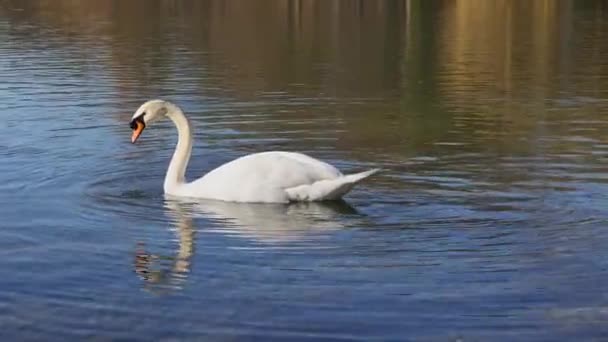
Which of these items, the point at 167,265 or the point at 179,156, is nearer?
the point at 167,265

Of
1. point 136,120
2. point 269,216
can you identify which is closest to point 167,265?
point 269,216

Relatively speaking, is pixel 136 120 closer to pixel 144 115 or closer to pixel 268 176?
pixel 144 115

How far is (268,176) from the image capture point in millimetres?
12680

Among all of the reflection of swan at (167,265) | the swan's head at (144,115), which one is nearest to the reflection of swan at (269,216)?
the reflection of swan at (167,265)

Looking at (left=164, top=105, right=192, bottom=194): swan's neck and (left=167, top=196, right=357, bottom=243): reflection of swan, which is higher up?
(left=164, top=105, right=192, bottom=194): swan's neck

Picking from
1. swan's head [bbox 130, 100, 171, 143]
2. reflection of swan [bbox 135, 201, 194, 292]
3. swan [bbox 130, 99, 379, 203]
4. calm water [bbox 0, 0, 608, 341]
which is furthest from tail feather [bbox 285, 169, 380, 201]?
swan's head [bbox 130, 100, 171, 143]

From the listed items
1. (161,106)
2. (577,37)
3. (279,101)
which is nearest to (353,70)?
(279,101)

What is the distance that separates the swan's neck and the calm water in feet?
0.77

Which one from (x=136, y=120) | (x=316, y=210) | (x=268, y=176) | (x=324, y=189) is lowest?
(x=316, y=210)

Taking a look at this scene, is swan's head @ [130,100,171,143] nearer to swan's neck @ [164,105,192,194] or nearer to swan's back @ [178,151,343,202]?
swan's neck @ [164,105,192,194]

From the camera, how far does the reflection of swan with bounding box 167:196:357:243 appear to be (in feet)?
37.9

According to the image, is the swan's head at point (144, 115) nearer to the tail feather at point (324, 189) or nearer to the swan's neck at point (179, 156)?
the swan's neck at point (179, 156)

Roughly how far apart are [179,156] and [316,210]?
191cm

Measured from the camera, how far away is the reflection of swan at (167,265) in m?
9.91
